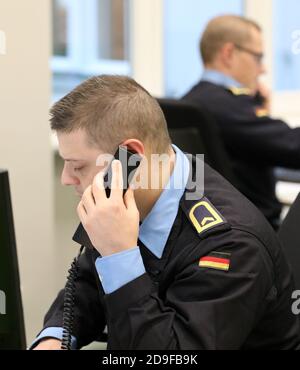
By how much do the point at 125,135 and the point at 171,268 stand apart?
0.79 ft

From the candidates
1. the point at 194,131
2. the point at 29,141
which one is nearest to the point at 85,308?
the point at 29,141

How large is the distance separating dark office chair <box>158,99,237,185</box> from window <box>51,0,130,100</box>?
99 cm

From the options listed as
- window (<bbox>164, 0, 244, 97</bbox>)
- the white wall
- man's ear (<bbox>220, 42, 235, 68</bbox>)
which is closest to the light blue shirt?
the white wall

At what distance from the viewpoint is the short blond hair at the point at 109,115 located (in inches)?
42.1

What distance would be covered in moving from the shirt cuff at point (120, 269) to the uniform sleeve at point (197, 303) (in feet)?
0.04

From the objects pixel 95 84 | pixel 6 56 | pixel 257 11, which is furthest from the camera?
pixel 257 11

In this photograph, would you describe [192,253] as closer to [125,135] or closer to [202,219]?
[202,219]

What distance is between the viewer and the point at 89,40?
10.1 feet

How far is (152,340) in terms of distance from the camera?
3.03 ft

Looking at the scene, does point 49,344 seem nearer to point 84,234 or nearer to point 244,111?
point 84,234

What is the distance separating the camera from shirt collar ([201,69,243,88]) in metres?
2.43

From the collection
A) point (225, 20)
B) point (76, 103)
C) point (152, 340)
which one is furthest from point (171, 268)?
point (225, 20)

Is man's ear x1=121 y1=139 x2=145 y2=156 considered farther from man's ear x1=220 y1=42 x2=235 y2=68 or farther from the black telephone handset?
man's ear x1=220 y1=42 x2=235 y2=68
